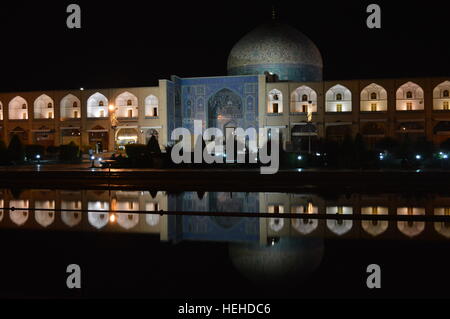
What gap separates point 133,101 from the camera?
30.4 meters

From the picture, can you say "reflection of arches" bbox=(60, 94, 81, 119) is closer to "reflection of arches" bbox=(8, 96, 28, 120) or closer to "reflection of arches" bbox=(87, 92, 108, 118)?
"reflection of arches" bbox=(87, 92, 108, 118)

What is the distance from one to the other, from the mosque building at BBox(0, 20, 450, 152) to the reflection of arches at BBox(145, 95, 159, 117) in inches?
2.4

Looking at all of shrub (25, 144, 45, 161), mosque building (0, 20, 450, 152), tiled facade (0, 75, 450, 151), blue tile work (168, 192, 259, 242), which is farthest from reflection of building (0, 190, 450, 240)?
tiled facade (0, 75, 450, 151)

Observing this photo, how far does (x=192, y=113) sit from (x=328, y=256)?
25507mm

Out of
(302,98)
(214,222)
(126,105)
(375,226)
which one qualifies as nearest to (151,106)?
(126,105)

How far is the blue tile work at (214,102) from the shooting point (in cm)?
2880

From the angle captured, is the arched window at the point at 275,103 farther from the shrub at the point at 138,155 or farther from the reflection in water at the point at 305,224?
the reflection in water at the point at 305,224

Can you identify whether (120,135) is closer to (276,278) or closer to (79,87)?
(79,87)

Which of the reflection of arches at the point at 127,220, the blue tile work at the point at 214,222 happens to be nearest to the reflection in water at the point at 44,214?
the reflection of arches at the point at 127,220

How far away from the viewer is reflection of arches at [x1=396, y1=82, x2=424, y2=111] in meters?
27.4

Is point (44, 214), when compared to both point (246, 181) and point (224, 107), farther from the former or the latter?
point (224, 107)

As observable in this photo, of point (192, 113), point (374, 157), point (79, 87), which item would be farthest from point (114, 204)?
point (79, 87)

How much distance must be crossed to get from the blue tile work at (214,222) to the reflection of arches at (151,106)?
2033 centimetres
